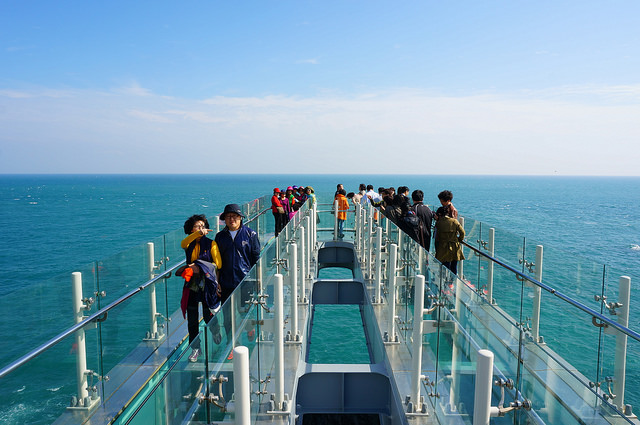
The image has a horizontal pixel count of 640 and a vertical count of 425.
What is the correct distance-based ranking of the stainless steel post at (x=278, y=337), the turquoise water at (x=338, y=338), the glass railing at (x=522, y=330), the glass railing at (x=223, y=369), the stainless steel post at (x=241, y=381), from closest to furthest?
1. the glass railing at (x=223, y=369)
2. the glass railing at (x=522, y=330)
3. the stainless steel post at (x=241, y=381)
4. the stainless steel post at (x=278, y=337)
5. the turquoise water at (x=338, y=338)

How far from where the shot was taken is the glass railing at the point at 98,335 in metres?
4.76

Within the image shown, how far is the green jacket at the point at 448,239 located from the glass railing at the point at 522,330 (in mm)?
527

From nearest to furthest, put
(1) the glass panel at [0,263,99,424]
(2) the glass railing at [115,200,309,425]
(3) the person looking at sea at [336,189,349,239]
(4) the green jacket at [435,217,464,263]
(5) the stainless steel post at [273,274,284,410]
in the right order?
(2) the glass railing at [115,200,309,425], (5) the stainless steel post at [273,274,284,410], (1) the glass panel at [0,263,99,424], (4) the green jacket at [435,217,464,263], (3) the person looking at sea at [336,189,349,239]

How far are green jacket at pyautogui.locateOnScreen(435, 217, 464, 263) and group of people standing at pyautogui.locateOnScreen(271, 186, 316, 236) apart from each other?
4.55 m

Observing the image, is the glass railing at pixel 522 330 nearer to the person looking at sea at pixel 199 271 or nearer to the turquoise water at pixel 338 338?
the person looking at sea at pixel 199 271

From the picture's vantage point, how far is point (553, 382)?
2.58 meters

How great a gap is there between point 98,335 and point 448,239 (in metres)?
5.42

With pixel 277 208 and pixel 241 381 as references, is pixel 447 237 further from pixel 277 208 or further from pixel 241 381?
pixel 277 208

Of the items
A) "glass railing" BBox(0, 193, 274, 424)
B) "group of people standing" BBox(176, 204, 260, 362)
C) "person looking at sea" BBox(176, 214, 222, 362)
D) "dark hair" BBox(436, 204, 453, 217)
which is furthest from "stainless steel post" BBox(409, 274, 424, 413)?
"dark hair" BBox(436, 204, 453, 217)

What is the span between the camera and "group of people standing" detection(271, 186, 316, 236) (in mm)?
13094

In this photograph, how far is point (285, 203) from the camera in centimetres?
1355

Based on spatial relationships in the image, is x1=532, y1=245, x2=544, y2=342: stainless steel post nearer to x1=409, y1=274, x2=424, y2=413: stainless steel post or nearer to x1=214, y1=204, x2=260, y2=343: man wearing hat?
x1=409, y1=274, x2=424, y2=413: stainless steel post

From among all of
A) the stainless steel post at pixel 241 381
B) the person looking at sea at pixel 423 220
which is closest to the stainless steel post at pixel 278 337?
the stainless steel post at pixel 241 381

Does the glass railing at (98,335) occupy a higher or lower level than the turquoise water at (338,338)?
higher
